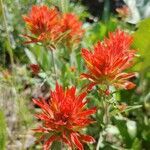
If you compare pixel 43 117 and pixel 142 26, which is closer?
pixel 43 117

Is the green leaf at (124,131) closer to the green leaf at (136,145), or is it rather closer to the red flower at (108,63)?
the green leaf at (136,145)

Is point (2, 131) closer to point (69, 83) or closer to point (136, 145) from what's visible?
point (69, 83)

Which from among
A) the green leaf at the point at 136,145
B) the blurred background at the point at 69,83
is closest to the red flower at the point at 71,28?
the blurred background at the point at 69,83

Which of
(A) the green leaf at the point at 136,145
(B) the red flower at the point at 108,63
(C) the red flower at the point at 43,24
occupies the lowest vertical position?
(A) the green leaf at the point at 136,145

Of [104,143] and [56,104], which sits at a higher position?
[56,104]

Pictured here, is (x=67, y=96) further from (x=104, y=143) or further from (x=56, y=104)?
(x=104, y=143)

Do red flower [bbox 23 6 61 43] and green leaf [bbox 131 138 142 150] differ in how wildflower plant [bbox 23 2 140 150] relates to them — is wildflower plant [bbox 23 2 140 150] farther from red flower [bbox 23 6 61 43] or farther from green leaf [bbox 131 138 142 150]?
green leaf [bbox 131 138 142 150]

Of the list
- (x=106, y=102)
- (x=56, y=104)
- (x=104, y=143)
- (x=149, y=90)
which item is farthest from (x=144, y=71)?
(x=56, y=104)

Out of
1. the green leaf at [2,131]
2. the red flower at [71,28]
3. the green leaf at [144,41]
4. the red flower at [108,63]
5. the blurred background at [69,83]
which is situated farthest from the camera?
the green leaf at [144,41]
